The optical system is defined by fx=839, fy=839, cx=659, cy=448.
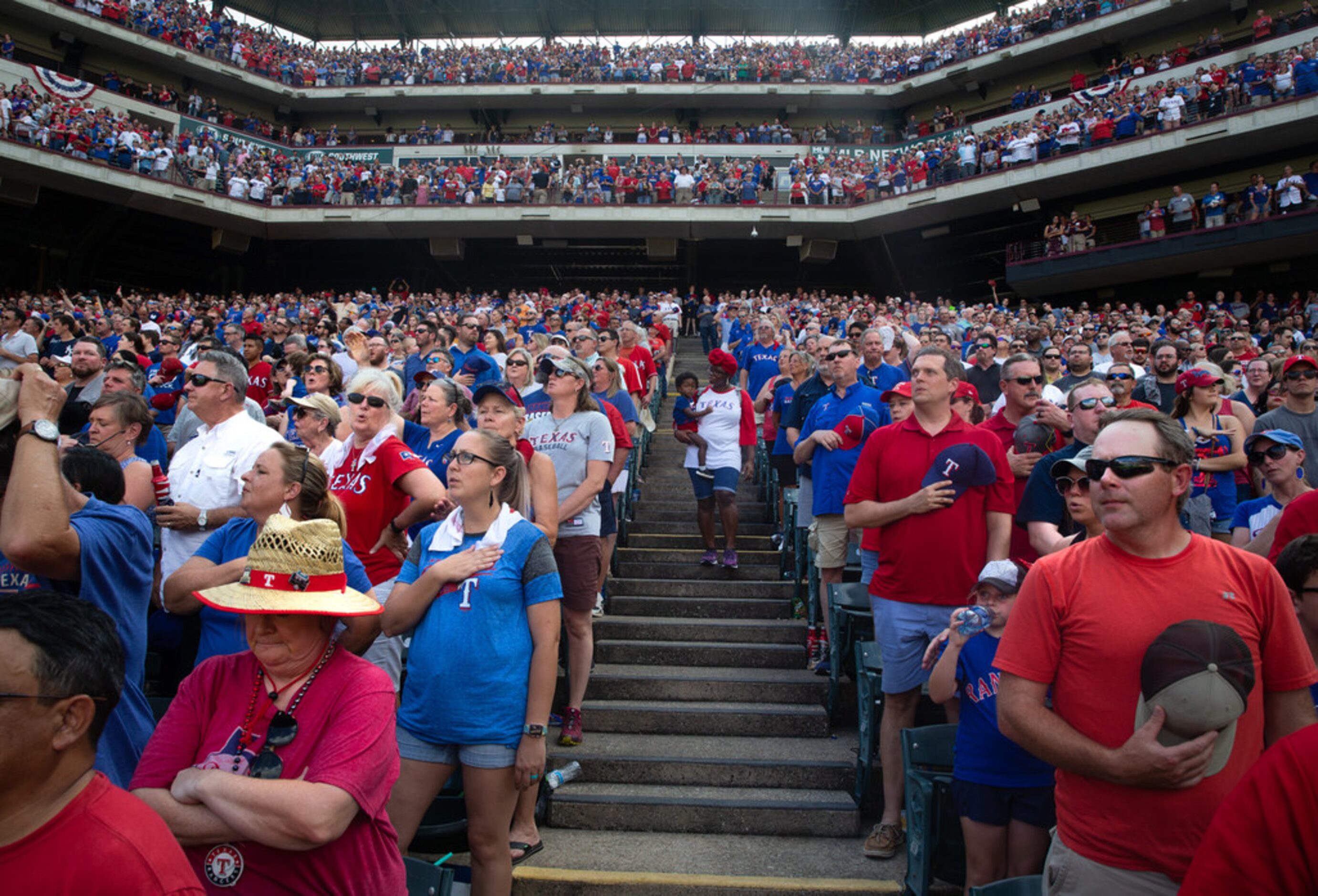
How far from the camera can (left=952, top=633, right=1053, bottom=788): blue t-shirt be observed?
283 centimetres

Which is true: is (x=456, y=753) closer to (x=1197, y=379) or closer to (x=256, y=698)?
(x=256, y=698)

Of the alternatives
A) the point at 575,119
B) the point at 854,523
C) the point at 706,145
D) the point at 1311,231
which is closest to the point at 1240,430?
the point at 854,523

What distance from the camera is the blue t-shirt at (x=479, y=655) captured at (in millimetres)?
2756

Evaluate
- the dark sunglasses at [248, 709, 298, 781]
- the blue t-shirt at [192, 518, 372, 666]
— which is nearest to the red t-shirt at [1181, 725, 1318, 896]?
the dark sunglasses at [248, 709, 298, 781]

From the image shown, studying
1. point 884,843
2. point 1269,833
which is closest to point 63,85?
point 884,843

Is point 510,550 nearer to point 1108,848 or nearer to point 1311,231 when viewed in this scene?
point 1108,848

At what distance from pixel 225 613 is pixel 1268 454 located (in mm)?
4190

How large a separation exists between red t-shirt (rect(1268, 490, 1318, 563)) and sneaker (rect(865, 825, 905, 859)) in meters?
1.88

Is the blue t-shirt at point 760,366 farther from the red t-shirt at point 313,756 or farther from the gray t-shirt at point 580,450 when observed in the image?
the red t-shirt at point 313,756

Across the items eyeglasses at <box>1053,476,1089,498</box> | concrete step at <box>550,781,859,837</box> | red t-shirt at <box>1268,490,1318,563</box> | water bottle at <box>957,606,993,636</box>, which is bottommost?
concrete step at <box>550,781,859,837</box>

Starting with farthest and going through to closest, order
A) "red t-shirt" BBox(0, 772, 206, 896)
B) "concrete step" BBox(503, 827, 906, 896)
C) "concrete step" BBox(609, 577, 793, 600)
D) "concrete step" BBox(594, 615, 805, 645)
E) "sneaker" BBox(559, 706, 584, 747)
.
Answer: "concrete step" BBox(609, 577, 793, 600), "concrete step" BBox(594, 615, 805, 645), "sneaker" BBox(559, 706, 584, 747), "concrete step" BBox(503, 827, 906, 896), "red t-shirt" BBox(0, 772, 206, 896)

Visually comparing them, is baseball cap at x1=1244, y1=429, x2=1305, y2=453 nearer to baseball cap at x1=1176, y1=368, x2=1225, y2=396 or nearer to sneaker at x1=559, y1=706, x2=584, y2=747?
baseball cap at x1=1176, y1=368, x2=1225, y2=396

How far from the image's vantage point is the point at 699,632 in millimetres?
5691

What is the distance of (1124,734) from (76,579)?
2.84m
